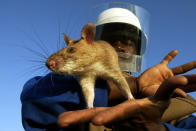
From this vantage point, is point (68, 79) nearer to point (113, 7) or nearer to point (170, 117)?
point (170, 117)

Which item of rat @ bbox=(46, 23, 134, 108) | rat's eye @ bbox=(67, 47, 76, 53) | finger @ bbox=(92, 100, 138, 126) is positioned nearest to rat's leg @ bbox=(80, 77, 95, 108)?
rat @ bbox=(46, 23, 134, 108)

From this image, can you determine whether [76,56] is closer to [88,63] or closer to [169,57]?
[88,63]

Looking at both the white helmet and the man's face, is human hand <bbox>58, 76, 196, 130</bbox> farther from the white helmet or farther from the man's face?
the man's face

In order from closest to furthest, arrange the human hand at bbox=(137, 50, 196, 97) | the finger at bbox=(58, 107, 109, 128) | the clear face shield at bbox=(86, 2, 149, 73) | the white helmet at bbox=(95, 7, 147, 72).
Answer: the finger at bbox=(58, 107, 109, 128)
the human hand at bbox=(137, 50, 196, 97)
the clear face shield at bbox=(86, 2, 149, 73)
the white helmet at bbox=(95, 7, 147, 72)

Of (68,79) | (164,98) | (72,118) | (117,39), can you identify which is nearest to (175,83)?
(164,98)

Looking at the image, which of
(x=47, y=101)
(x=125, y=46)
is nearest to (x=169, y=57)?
(x=125, y=46)
